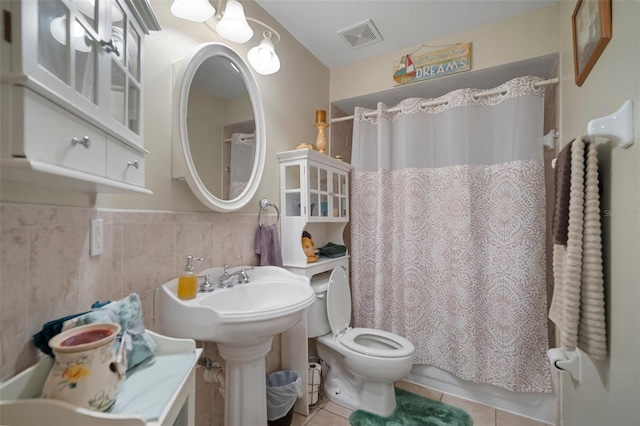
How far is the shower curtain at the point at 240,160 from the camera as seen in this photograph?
145cm

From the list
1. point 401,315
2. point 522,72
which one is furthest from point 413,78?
point 401,315

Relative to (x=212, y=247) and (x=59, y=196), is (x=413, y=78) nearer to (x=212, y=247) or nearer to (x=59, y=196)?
(x=212, y=247)

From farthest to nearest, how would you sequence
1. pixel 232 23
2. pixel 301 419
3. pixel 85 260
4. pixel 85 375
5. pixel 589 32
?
pixel 301 419, pixel 232 23, pixel 589 32, pixel 85 260, pixel 85 375

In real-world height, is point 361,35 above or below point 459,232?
above

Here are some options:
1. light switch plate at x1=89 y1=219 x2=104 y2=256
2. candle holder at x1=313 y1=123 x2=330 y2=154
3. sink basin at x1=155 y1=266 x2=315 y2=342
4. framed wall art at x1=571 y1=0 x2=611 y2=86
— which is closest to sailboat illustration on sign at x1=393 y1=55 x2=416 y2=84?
candle holder at x1=313 y1=123 x2=330 y2=154

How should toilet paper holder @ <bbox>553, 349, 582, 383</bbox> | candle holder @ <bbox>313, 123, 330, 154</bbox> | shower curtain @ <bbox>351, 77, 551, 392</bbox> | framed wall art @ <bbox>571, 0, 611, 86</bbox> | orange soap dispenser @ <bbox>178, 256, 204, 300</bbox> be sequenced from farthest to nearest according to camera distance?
1. candle holder @ <bbox>313, 123, 330, 154</bbox>
2. shower curtain @ <bbox>351, 77, 551, 392</bbox>
3. orange soap dispenser @ <bbox>178, 256, 204, 300</bbox>
4. toilet paper holder @ <bbox>553, 349, 582, 383</bbox>
5. framed wall art @ <bbox>571, 0, 611, 86</bbox>

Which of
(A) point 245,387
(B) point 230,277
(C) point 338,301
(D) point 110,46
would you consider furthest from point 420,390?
(D) point 110,46

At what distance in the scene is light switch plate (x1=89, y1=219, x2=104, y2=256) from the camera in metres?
0.87

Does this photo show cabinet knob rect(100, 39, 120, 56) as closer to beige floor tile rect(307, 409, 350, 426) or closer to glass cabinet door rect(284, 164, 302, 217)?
glass cabinet door rect(284, 164, 302, 217)

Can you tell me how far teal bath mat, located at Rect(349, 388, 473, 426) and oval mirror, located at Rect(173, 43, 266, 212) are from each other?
57.0 inches

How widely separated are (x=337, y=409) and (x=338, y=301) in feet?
2.13

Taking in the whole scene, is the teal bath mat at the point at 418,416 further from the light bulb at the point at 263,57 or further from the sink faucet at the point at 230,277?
the light bulb at the point at 263,57

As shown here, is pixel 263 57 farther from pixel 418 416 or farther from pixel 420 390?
pixel 420 390

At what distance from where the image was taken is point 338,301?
76.6 inches
